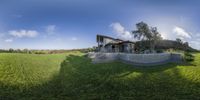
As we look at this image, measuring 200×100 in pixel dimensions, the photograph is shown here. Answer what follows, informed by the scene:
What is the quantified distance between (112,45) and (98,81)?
33.5 metres

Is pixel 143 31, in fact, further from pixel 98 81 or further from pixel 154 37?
pixel 98 81

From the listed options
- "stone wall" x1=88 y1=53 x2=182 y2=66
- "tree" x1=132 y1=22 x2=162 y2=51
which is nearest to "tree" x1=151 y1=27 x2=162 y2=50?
"tree" x1=132 y1=22 x2=162 y2=51

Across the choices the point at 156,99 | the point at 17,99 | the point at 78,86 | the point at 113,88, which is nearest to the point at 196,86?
the point at 156,99

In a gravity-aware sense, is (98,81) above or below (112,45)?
below

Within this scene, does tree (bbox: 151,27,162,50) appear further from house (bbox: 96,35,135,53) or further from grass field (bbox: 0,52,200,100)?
grass field (bbox: 0,52,200,100)

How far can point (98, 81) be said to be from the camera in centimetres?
2991

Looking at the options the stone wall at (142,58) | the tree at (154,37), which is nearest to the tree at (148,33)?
the tree at (154,37)

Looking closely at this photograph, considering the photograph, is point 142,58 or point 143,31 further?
point 143,31

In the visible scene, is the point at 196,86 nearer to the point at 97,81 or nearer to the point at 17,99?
the point at 97,81

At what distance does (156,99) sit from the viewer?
920 inches

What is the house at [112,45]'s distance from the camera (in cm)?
6134

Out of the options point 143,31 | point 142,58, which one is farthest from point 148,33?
point 142,58

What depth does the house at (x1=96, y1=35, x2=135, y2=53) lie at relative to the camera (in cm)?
6134

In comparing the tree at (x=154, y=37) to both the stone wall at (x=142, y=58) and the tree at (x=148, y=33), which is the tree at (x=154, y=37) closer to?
the tree at (x=148, y=33)
